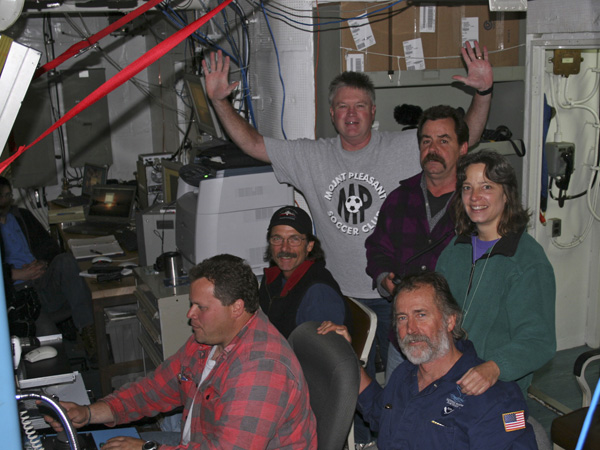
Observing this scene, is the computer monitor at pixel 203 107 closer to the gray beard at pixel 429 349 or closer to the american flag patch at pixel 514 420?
the gray beard at pixel 429 349

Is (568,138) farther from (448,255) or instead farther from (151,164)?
(151,164)

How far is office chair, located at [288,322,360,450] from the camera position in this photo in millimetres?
1931

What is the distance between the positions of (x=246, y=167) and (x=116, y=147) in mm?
4024

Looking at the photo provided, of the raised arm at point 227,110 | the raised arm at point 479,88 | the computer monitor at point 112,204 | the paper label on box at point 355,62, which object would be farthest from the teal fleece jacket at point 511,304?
the computer monitor at point 112,204

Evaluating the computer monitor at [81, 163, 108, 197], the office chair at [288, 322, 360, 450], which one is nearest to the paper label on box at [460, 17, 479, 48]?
the office chair at [288, 322, 360, 450]

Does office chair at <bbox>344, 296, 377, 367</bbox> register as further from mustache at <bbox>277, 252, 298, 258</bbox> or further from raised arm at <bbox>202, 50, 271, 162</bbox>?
raised arm at <bbox>202, 50, 271, 162</bbox>

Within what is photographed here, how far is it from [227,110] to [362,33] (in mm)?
890

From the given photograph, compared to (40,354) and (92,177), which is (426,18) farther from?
(92,177)

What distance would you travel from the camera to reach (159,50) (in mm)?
1119

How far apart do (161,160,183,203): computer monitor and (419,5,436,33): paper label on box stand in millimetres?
1782

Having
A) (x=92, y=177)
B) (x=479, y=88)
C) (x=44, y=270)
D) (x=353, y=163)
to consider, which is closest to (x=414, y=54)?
(x=479, y=88)

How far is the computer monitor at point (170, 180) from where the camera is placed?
14.1 feet

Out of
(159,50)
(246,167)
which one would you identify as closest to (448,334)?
(159,50)

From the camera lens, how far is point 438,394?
5.98ft
